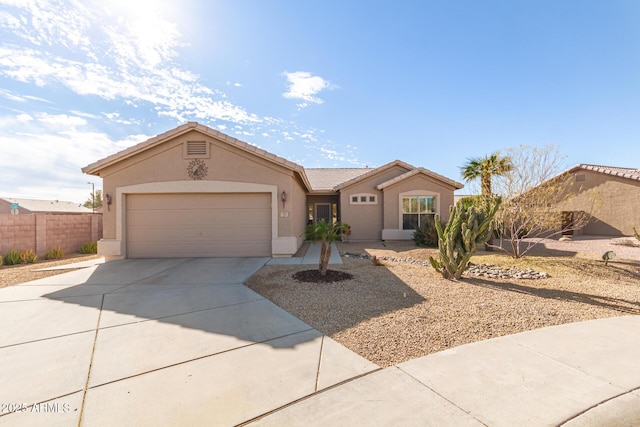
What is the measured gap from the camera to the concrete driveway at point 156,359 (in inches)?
102

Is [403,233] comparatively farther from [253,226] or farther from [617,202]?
[617,202]

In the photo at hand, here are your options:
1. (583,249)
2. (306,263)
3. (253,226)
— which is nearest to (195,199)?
(253,226)

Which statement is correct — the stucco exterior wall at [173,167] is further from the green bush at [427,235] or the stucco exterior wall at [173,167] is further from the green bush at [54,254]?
the green bush at [427,235]

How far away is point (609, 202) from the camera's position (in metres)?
17.3

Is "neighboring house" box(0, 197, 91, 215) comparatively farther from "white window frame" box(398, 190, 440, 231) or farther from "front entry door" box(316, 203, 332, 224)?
"white window frame" box(398, 190, 440, 231)

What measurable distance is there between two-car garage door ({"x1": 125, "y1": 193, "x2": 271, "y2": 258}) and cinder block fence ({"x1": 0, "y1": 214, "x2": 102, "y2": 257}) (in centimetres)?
496

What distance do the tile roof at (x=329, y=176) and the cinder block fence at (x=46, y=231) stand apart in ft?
41.6

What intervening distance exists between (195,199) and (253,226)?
251 centimetres

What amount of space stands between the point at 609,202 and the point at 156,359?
24499mm

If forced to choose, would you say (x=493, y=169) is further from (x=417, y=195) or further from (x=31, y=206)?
(x=31, y=206)

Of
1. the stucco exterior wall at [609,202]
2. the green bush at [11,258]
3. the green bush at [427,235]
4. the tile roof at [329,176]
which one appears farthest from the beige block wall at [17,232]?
the stucco exterior wall at [609,202]

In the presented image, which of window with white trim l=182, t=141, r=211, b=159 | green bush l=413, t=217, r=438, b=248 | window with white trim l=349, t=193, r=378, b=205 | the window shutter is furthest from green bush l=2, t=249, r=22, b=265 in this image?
green bush l=413, t=217, r=438, b=248

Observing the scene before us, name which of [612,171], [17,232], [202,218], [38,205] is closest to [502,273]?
[202,218]

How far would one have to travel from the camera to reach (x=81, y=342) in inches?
153
